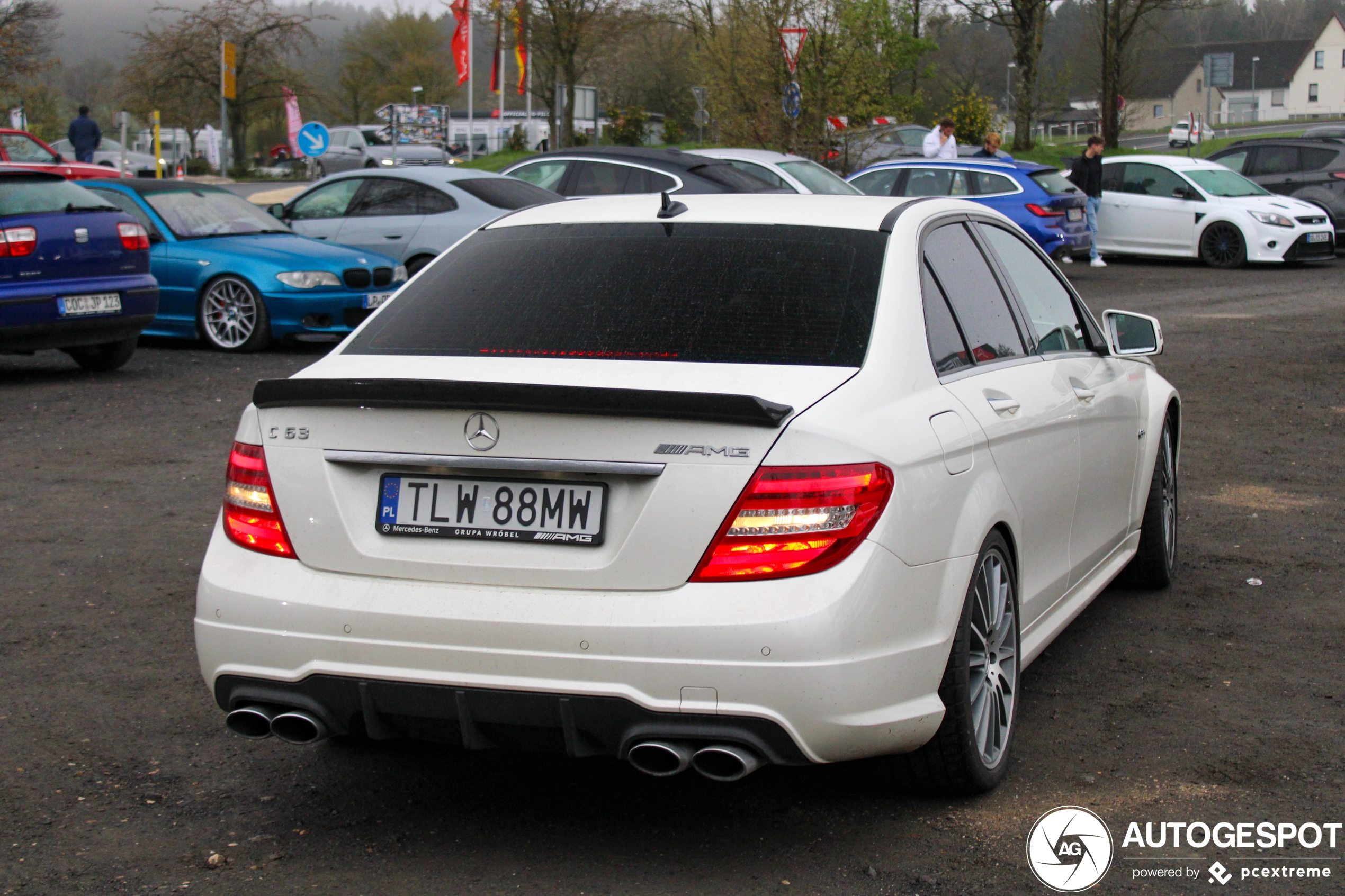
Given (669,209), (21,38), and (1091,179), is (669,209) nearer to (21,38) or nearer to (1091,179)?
(1091,179)

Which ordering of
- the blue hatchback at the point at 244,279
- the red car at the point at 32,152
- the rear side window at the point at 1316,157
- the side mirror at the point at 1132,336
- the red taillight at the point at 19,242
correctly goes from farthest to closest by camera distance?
the rear side window at the point at 1316,157
the red car at the point at 32,152
the blue hatchback at the point at 244,279
the red taillight at the point at 19,242
the side mirror at the point at 1132,336

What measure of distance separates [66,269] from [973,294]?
8.64 meters

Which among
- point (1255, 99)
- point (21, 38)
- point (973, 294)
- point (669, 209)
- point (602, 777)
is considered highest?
point (1255, 99)

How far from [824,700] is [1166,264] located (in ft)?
72.8

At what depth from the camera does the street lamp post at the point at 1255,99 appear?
139m

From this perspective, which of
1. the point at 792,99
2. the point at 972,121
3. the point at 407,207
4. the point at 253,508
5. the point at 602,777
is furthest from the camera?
the point at 972,121

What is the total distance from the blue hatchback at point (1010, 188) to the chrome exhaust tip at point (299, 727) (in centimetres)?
1776

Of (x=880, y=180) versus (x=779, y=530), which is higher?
(x=880, y=180)

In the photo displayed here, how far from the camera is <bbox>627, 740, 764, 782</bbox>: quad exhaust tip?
3.26 metres

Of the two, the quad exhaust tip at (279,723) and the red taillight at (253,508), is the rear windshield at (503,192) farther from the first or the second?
the quad exhaust tip at (279,723)

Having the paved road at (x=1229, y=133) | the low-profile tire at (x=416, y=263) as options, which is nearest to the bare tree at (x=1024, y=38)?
the paved road at (x=1229, y=133)

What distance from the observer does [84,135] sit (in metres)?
32.3

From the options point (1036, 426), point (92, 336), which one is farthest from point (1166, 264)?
point (1036, 426)

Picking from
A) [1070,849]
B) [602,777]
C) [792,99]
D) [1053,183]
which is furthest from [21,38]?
[1070,849]
